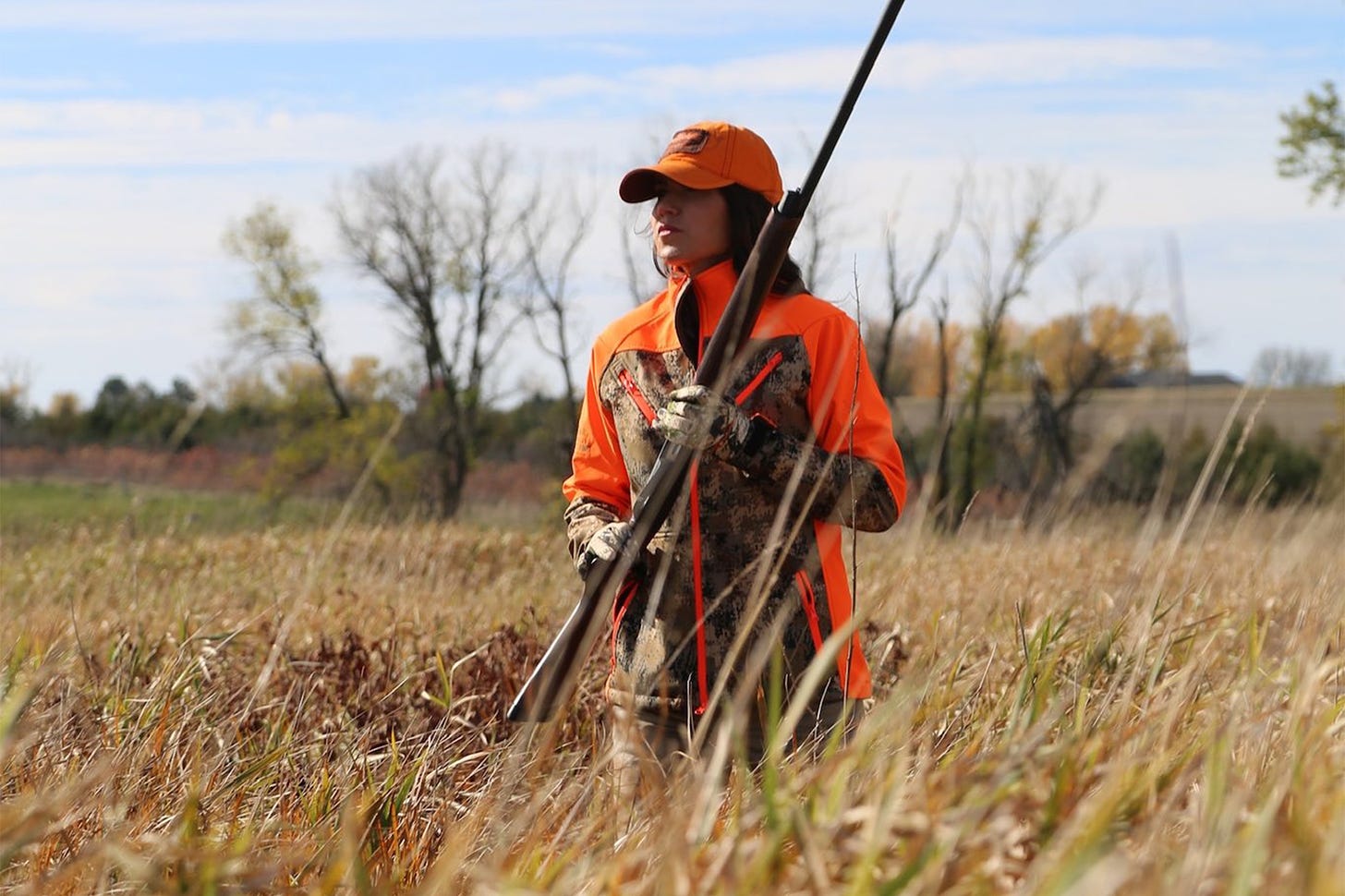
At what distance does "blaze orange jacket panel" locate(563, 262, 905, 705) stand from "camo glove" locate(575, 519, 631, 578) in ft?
0.36

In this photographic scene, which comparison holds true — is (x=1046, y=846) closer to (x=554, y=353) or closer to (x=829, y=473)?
(x=829, y=473)

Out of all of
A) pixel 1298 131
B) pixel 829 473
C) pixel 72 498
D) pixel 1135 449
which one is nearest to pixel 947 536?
pixel 829 473

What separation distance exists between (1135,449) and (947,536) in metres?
23.9

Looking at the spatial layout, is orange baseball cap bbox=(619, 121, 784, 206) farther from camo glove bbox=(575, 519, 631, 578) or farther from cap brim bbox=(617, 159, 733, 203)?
camo glove bbox=(575, 519, 631, 578)

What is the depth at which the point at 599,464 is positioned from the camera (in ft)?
11.7

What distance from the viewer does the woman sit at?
317 centimetres

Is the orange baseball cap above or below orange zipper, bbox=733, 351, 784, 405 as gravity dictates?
above

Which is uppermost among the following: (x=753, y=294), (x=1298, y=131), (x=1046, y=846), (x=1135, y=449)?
(x=1298, y=131)

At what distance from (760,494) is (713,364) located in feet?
1.20

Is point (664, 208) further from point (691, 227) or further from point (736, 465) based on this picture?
point (736, 465)

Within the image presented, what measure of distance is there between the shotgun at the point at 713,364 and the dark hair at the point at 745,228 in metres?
0.23

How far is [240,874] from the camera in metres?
1.89

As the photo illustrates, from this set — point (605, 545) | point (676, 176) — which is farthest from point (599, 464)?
point (676, 176)

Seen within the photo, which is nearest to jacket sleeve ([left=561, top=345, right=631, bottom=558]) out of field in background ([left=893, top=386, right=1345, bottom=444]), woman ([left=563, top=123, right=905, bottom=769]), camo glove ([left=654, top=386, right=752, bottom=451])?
woman ([left=563, top=123, right=905, bottom=769])
